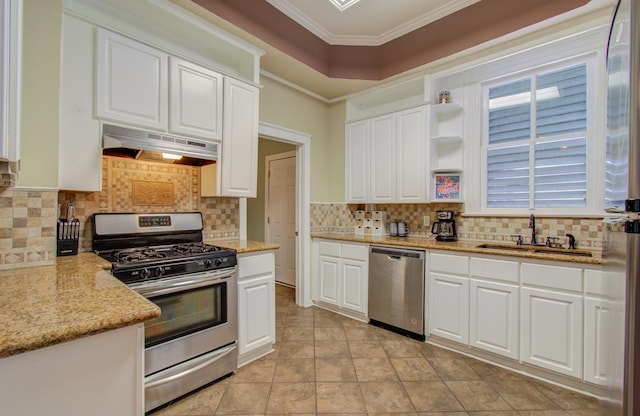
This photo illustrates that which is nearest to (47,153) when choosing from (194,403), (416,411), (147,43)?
(147,43)

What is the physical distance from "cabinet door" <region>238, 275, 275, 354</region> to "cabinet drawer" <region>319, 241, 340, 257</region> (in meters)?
1.14

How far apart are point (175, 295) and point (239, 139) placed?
141cm

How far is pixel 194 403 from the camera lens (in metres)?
1.86

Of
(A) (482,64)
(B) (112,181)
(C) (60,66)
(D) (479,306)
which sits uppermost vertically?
(A) (482,64)

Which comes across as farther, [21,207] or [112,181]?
[112,181]

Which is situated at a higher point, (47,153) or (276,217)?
(47,153)

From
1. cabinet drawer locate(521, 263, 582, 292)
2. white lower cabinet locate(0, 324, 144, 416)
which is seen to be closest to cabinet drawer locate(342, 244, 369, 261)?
cabinet drawer locate(521, 263, 582, 292)

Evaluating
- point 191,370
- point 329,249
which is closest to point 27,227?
point 191,370

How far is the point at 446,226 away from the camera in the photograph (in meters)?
3.12

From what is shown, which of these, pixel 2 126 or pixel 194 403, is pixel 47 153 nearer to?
pixel 2 126

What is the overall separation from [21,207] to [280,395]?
75.2 inches

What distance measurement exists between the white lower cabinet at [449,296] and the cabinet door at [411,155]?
83cm

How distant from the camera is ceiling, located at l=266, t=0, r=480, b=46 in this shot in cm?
273

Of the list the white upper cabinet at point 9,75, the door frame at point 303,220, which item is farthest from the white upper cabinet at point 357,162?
the white upper cabinet at point 9,75
